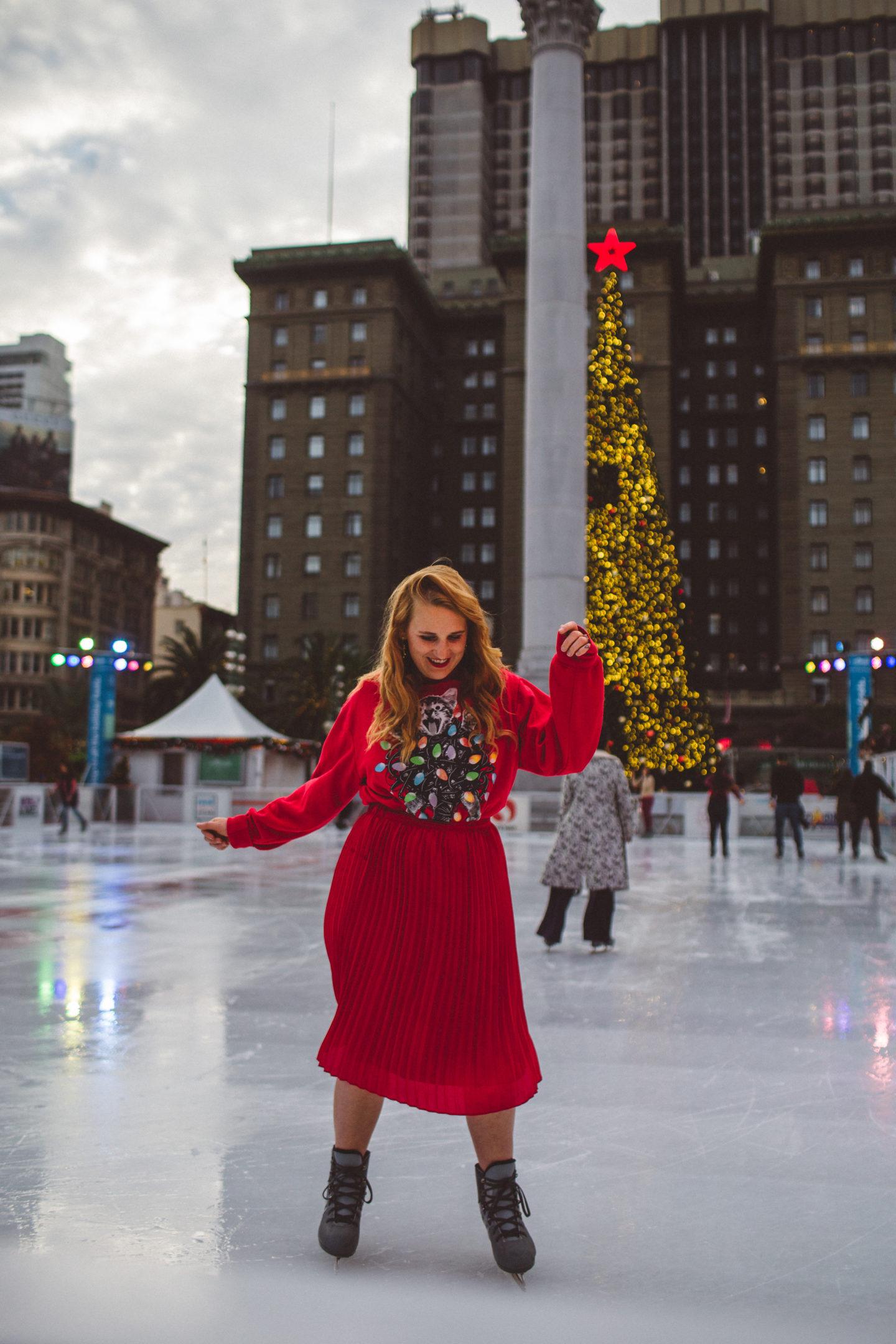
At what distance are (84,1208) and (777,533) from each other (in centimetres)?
7155

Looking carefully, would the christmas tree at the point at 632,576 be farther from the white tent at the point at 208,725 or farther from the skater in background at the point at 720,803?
the skater in background at the point at 720,803

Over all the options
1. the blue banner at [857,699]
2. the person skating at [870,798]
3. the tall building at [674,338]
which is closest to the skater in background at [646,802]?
Result: the blue banner at [857,699]

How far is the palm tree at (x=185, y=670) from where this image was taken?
163 feet

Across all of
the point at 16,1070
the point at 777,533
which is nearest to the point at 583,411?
the point at 16,1070

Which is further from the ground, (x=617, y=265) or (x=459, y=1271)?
(x=617, y=265)

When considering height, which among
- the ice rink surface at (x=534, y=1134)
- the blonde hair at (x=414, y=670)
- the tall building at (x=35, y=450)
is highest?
the tall building at (x=35, y=450)

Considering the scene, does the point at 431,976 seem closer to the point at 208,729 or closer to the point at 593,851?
the point at 593,851

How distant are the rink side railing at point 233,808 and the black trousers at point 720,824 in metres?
2.07

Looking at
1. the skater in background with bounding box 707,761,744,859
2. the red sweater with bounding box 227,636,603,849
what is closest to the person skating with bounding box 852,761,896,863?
Answer: the skater in background with bounding box 707,761,744,859

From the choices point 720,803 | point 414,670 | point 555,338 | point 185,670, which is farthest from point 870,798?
point 185,670

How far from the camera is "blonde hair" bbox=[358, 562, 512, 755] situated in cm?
284

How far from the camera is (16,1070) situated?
4.51 metres

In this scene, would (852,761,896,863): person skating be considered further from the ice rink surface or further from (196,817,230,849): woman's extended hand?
(196,817,230,849): woman's extended hand

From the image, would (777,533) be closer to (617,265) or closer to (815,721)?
(815,721)
